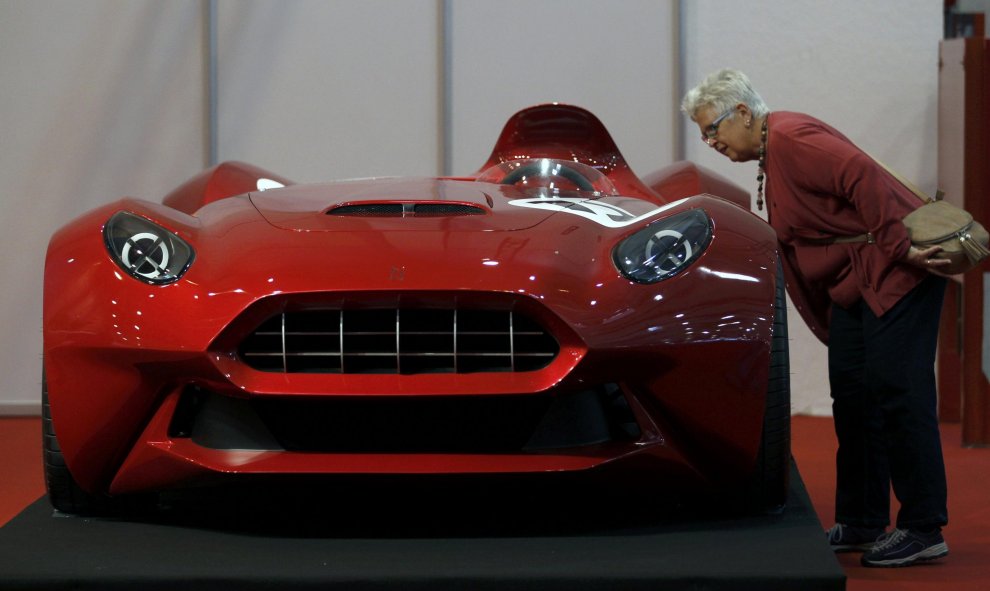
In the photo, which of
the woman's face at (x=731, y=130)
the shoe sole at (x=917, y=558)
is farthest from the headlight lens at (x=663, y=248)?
the shoe sole at (x=917, y=558)

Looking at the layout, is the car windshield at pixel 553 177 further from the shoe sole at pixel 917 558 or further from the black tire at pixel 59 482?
the black tire at pixel 59 482

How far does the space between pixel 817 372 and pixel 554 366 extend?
3.73 metres

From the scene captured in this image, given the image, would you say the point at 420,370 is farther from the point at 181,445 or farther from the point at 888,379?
the point at 888,379

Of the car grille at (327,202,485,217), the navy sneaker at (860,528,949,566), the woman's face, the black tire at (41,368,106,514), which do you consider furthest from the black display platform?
the woman's face

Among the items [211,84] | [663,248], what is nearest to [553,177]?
→ [663,248]

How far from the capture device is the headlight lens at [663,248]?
2191mm

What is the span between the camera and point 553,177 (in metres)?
3.20

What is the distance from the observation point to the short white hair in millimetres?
2822

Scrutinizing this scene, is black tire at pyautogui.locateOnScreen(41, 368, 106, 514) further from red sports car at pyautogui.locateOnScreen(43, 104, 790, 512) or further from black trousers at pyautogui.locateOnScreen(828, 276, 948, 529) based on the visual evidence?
black trousers at pyautogui.locateOnScreen(828, 276, 948, 529)

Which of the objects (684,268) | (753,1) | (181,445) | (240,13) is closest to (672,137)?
(753,1)

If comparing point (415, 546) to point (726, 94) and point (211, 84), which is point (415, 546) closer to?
point (726, 94)

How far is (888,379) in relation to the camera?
104 inches

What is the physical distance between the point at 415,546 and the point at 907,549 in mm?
1180

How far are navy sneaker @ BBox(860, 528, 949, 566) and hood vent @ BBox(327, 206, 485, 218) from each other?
3.88ft
